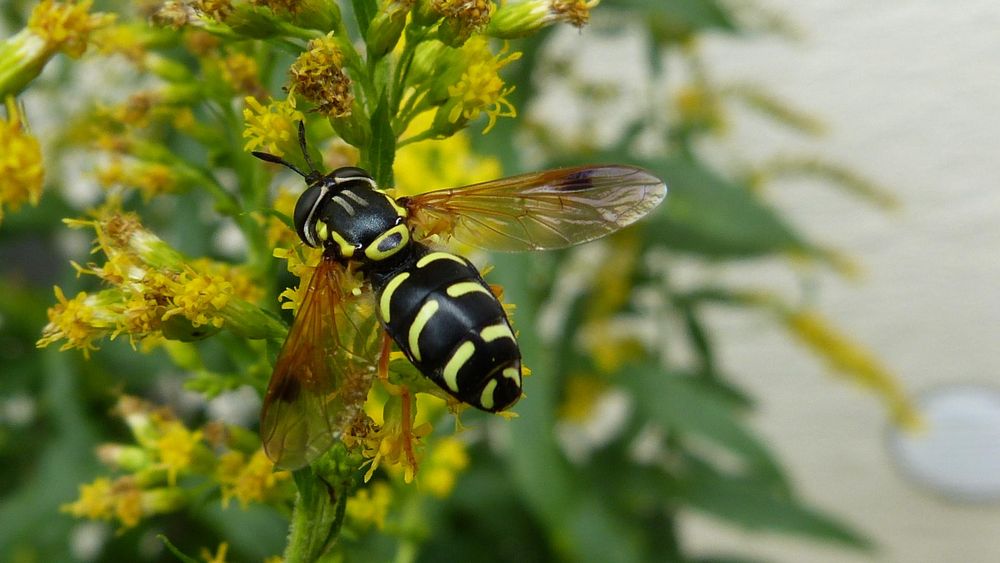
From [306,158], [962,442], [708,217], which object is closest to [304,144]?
[306,158]

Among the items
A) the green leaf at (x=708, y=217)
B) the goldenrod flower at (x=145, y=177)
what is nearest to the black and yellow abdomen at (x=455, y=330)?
the goldenrod flower at (x=145, y=177)

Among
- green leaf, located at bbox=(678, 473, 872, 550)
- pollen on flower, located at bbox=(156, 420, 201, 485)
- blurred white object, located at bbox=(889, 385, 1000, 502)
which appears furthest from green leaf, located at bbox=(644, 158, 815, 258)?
blurred white object, located at bbox=(889, 385, 1000, 502)

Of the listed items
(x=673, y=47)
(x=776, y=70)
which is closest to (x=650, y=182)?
(x=673, y=47)

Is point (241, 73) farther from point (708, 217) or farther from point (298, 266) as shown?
point (708, 217)

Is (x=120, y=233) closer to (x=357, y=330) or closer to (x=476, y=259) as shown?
(x=357, y=330)

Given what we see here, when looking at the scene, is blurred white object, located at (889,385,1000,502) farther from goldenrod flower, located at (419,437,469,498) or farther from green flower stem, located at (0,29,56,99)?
green flower stem, located at (0,29,56,99)

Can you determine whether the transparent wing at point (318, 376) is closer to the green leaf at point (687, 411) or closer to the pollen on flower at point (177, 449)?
the pollen on flower at point (177, 449)
